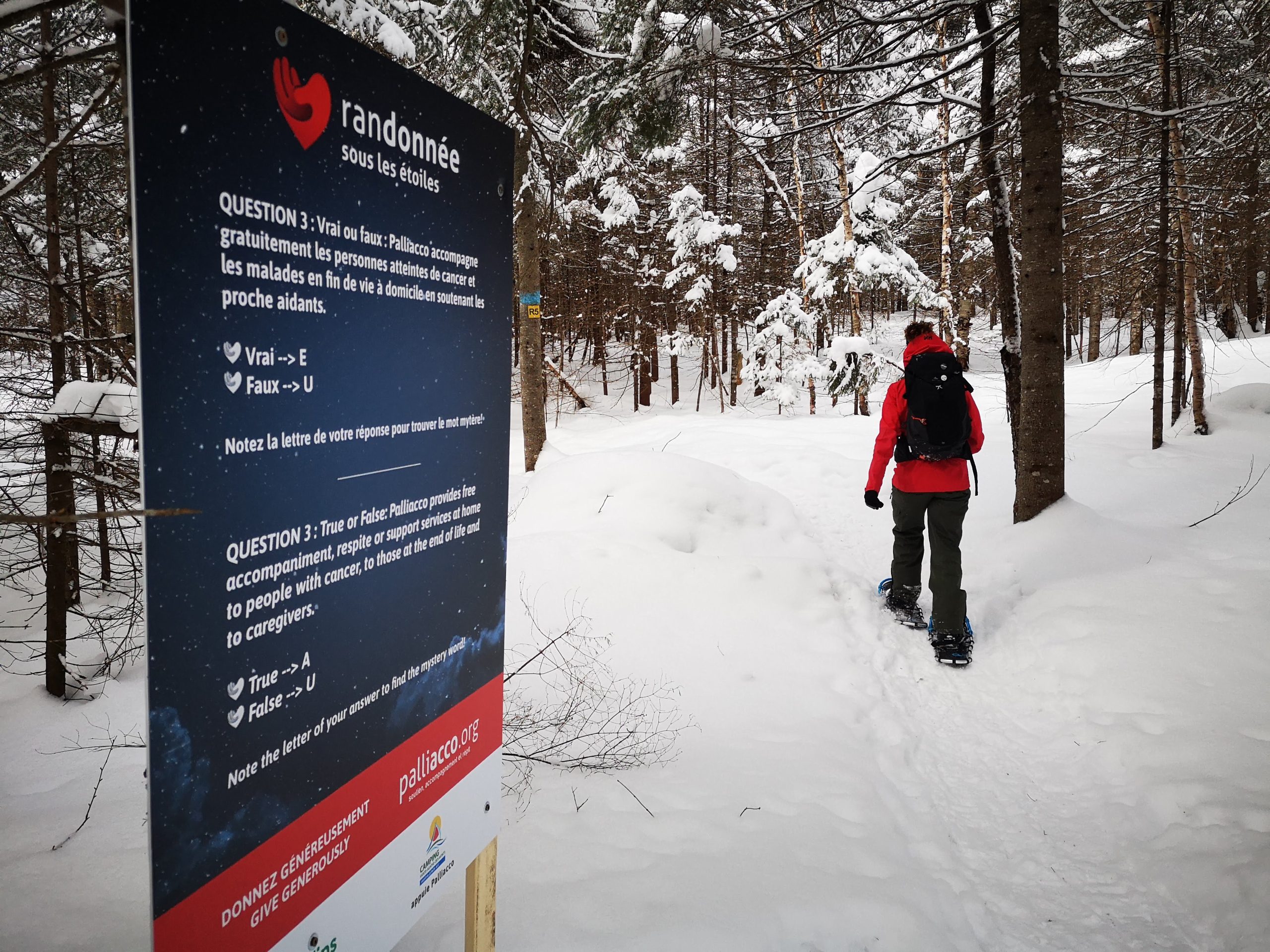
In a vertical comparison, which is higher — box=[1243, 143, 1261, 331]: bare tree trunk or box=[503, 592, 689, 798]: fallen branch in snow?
box=[1243, 143, 1261, 331]: bare tree trunk

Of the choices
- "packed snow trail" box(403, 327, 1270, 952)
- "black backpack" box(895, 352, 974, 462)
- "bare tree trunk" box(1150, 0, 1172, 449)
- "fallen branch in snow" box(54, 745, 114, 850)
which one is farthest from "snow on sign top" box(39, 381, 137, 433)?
"bare tree trunk" box(1150, 0, 1172, 449)

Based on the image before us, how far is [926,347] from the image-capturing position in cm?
549

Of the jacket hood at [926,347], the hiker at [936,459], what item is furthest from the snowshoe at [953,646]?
the jacket hood at [926,347]

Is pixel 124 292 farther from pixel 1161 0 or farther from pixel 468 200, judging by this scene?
pixel 1161 0

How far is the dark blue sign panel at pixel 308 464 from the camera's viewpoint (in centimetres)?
118

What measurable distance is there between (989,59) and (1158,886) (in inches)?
329

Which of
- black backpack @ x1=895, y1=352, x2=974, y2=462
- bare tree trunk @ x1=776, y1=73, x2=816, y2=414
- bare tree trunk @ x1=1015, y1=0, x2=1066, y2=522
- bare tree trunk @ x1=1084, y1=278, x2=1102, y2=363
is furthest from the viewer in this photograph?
bare tree trunk @ x1=1084, y1=278, x2=1102, y2=363

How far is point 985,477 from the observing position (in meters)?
9.70

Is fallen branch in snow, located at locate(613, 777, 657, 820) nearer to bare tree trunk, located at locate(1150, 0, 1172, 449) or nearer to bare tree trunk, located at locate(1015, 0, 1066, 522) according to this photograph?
bare tree trunk, located at locate(1015, 0, 1066, 522)

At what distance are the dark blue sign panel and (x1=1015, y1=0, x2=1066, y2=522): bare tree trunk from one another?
5848 millimetres

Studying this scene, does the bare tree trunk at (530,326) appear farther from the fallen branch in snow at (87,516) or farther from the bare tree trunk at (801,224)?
the bare tree trunk at (801,224)

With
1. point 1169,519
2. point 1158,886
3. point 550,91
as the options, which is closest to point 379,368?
point 1158,886

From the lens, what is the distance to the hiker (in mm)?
5328

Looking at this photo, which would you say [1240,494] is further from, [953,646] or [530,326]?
[530,326]
